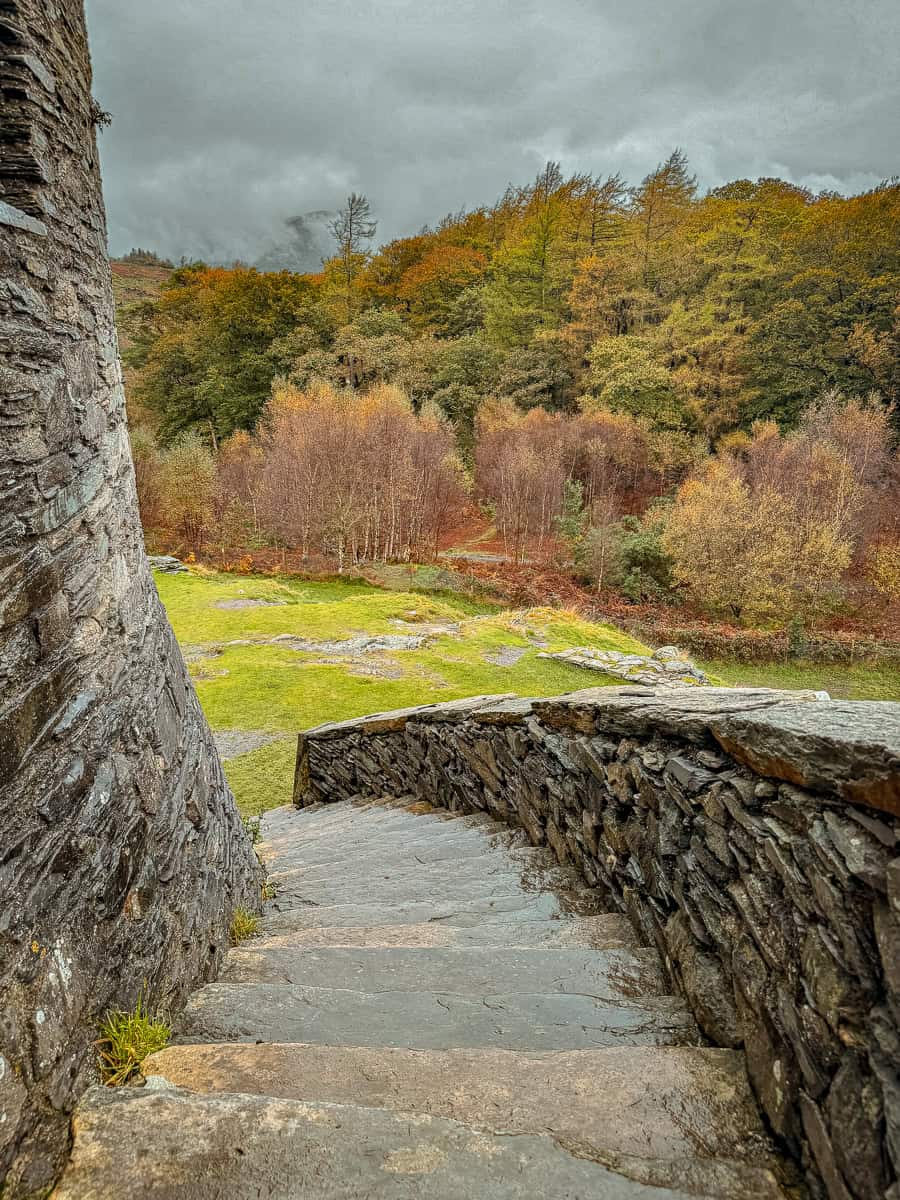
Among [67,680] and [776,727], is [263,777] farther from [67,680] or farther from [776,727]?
[776,727]

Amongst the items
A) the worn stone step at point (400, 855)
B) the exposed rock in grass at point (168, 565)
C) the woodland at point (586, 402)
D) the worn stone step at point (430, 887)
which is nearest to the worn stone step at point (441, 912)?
the worn stone step at point (430, 887)

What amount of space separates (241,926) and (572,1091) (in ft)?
7.23

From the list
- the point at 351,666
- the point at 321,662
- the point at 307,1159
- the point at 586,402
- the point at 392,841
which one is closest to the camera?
the point at 307,1159

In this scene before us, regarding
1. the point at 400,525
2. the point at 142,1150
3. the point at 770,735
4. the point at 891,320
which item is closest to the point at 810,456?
the point at 891,320

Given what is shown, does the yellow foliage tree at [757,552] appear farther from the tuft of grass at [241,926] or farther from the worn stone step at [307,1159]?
the worn stone step at [307,1159]

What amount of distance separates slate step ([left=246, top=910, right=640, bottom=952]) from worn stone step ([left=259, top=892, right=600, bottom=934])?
0.28ft

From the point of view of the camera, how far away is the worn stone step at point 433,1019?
2062 millimetres

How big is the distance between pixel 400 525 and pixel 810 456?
18458 millimetres

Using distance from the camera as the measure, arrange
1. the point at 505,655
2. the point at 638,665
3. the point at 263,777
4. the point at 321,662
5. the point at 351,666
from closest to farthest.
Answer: the point at 263,777
the point at 351,666
the point at 321,662
the point at 638,665
the point at 505,655

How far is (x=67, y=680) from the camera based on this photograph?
2086 millimetres

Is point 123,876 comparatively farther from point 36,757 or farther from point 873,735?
point 873,735

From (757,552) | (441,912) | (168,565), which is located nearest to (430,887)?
(441,912)

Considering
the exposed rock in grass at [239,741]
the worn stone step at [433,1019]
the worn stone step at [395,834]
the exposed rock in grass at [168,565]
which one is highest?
the worn stone step at [433,1019]

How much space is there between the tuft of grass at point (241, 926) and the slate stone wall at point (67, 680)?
0.15 meters
